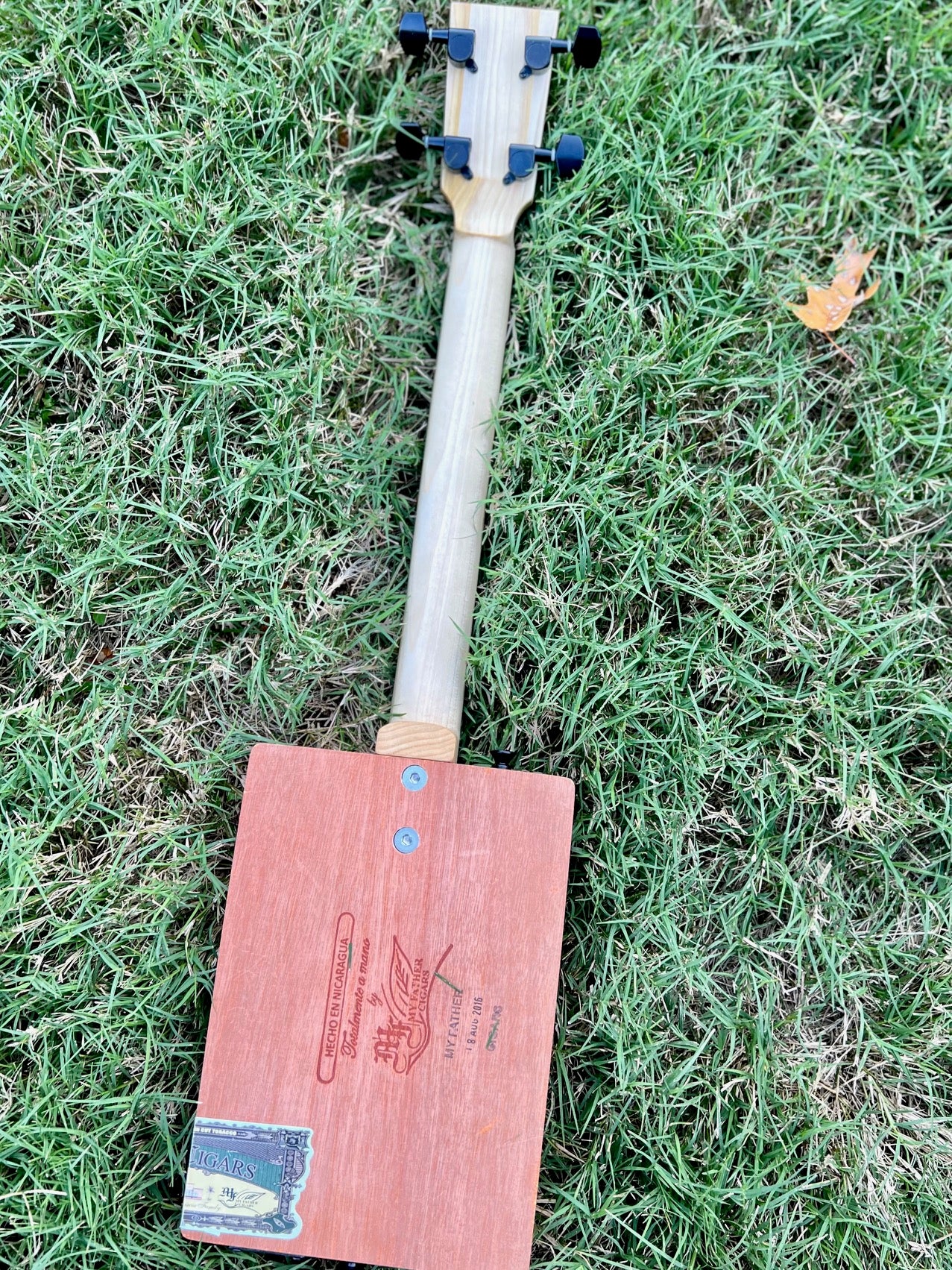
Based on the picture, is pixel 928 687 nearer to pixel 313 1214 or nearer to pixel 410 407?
pixel 410 407

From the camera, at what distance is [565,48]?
1574 mm

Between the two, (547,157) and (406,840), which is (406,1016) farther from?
(547,157)

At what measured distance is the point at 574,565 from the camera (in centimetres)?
166

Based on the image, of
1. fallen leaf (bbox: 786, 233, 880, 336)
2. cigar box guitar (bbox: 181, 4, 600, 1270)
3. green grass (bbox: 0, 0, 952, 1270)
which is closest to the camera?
cigar box guitar (bbox: 181, 4, 600, 1270)

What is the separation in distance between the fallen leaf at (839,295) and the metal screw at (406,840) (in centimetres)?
122

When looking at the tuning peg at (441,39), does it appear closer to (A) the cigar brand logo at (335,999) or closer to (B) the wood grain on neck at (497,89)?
(B) the wood grain on neck at (497,89)

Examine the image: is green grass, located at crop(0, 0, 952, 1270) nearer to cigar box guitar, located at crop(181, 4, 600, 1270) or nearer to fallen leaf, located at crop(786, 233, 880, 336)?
fallen leaf, located at crop(786, 233, 880, 336)

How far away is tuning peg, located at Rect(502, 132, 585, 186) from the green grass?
13 centimetres

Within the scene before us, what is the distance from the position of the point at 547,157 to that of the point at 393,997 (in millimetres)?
1473

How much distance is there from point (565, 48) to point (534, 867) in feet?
4.67

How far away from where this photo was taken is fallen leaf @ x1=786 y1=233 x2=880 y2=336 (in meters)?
1.72

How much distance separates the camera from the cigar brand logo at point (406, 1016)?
140cm

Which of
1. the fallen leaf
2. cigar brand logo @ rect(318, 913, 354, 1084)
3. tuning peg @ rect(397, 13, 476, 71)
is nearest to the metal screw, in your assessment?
cigar brand logo @ rect(318, 913, 354, 1084)

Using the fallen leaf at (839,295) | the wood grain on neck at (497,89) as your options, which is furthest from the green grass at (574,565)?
the wood grain on neck at (497,89)
